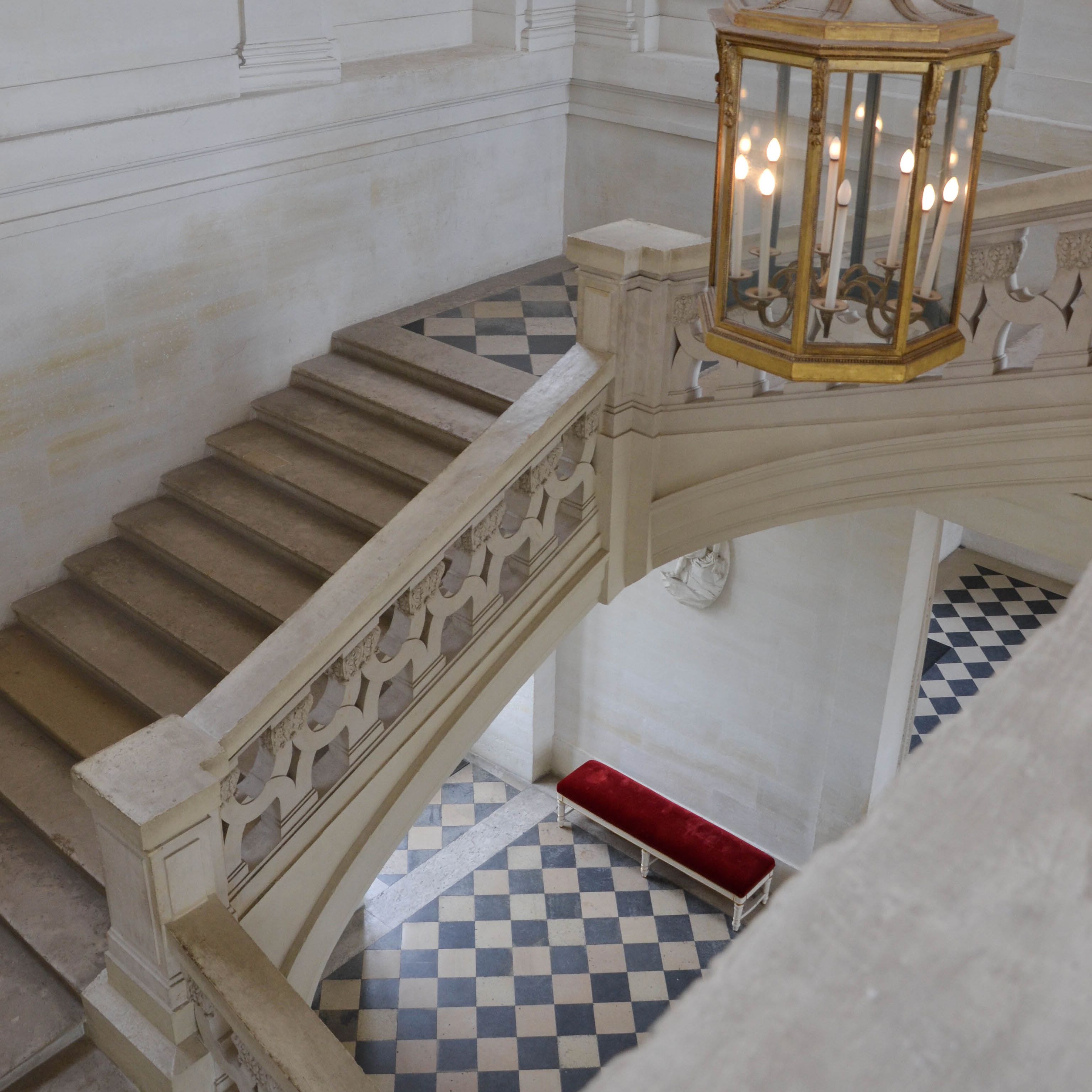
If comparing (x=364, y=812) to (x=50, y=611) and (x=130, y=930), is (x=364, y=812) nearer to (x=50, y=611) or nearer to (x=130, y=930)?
(x=130, y=930)

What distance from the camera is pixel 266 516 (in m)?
6.09

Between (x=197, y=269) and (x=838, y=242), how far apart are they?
4.54 meters

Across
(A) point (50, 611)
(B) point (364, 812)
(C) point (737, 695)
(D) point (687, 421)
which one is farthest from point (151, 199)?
(C) point (737, 695)

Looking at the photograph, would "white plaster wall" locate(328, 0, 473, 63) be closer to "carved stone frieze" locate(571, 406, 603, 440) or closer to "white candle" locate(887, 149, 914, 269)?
"carved stone frieze" locate(571, 406, 603, 440)

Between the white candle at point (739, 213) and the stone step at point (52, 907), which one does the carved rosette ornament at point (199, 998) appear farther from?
the white candle at point (739, 213)

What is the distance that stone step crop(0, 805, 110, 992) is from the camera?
444 cm

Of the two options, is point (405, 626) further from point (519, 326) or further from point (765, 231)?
point (519, 326)

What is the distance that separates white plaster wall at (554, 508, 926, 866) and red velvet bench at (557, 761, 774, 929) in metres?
0.33

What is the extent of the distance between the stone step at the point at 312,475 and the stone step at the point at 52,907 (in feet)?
6.60

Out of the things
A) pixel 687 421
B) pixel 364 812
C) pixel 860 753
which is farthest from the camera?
pixel 860 753

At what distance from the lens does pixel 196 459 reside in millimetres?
6691

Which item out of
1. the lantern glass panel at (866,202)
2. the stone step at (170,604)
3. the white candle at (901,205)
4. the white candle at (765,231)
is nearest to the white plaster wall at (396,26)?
the stone step at (170,604)

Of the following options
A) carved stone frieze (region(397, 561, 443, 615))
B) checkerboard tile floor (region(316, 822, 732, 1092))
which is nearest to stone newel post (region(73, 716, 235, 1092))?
carved stone frieze (region(397, 561, 443, 615))

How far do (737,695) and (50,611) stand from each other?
17.3 ft
